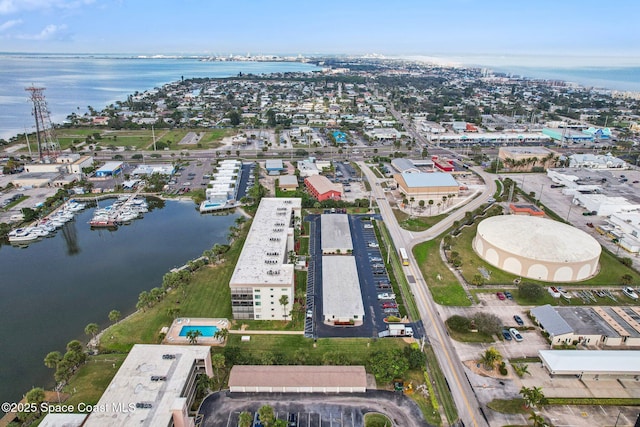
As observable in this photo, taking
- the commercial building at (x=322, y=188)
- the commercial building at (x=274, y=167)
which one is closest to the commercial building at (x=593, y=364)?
the commercial building at (x=322, y=188)

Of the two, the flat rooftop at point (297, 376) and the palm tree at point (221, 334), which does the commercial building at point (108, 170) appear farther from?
the flat rooftop at point (297, 376)

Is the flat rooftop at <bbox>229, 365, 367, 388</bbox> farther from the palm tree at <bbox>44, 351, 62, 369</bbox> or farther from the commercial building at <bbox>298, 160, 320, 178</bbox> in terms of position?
the commercial building at <bbox>298, 160, 320, 178</bbox>

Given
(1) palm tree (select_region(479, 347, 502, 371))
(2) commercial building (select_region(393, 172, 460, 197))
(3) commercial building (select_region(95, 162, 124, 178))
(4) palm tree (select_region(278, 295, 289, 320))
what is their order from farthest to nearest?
1. (3) commercial building (select_region(95, 162, 124, 178))
2. (2) commercial building (select_region(393, 172, 460, 197))
3. (4) palm tree (select_region(278, 295, 289, 320))
4. (1) palm tree (select_region(479, 347, 502, 371))

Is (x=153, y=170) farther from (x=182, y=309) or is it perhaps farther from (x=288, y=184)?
(x=182, y=309)

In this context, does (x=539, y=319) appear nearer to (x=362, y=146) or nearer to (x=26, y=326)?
(x=26, y=326)

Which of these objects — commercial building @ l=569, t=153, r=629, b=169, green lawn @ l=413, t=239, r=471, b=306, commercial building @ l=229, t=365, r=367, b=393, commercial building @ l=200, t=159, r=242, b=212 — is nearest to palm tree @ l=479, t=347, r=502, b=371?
green lawn @ l=413, t=239, r=471, b=306

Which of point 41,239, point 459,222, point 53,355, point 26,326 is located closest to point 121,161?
point 41,239
